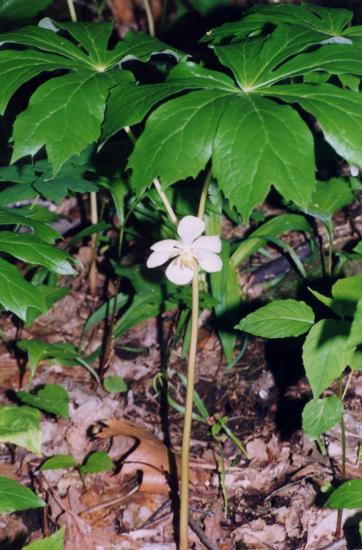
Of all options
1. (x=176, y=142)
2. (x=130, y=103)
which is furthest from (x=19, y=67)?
(x=176, y=142)

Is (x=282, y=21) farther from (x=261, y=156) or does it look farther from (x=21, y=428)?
(x=21, y=428)

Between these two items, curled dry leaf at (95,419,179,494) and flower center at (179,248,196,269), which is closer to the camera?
flower center at (179,248,196,269)

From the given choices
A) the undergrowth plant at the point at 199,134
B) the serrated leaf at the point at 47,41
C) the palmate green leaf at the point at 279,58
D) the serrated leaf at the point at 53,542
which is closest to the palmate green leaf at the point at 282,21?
the undergrowth plant at the point at 199,134

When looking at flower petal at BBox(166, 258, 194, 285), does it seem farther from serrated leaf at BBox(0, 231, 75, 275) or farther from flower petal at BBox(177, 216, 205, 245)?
serrated leaf at BBox(0, 231, 75, 275)

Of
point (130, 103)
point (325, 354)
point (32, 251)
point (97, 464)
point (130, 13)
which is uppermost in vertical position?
point (130, 13)

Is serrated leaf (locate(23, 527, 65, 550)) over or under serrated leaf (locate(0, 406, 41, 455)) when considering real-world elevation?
under

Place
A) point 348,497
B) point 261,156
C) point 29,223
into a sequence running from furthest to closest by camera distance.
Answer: point 29,223 → point 348,497 → point 261,156

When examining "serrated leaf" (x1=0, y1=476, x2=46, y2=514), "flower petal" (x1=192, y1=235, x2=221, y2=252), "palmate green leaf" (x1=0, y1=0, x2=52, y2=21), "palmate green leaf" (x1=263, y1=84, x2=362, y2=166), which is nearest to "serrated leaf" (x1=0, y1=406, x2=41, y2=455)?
"serrated leaf" (x1=0, y1=476, x2=46, y2=514)
